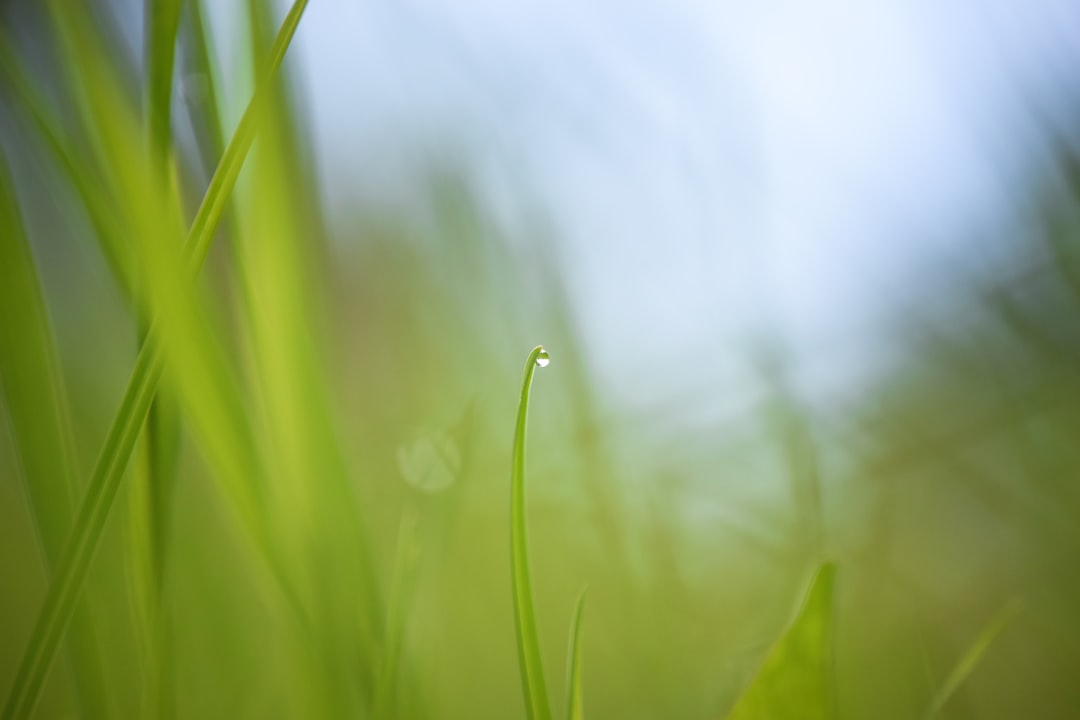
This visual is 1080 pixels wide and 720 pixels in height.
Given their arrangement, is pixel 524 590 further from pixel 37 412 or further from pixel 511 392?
pixel 511 392

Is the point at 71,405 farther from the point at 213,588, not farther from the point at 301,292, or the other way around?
the point at 301,292

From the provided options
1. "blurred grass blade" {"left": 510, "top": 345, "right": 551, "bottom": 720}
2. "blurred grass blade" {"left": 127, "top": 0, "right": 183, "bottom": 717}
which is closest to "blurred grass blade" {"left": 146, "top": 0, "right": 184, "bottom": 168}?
"blurred grass blade" {"left": 127, "top": 0, "right": 183, "bottom": 717}

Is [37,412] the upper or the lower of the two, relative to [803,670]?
upper

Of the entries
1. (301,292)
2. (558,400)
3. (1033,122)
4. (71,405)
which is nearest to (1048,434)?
(1033,122)

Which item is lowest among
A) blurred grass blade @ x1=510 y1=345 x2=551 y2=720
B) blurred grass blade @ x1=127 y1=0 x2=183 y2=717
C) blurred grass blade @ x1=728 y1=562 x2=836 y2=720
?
blurred grass blade @ x1=728 y1=562 x2=836 y2=720

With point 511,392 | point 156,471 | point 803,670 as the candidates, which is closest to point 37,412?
point 156,471

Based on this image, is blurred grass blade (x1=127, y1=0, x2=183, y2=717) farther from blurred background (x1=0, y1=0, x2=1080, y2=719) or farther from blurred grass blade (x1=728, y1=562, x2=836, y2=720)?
blurred grass blade (x1=728, y1=562, x2=836, y2=720)
